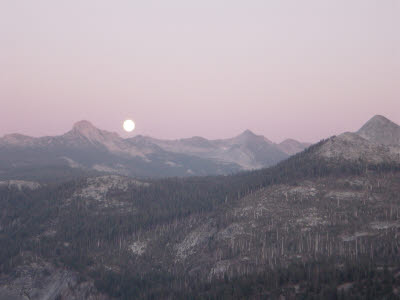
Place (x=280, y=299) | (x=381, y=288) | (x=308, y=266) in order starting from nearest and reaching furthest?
1. (x=381, y=288)
2. (x=280, y=299)
3. (x=308, y=266)

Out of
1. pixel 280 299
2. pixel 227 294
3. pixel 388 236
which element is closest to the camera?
pixel 280 299

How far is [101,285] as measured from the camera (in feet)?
598

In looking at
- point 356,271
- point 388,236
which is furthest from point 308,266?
point 388,236

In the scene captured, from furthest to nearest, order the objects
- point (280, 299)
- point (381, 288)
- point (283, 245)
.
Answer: point (283, 245), point (280, 299), point (381, 288)

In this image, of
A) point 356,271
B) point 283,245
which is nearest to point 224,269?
point 283,245

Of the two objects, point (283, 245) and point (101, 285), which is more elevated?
point (283, 245)

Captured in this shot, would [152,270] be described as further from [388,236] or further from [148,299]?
[388,236]

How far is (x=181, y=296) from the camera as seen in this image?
150 meters

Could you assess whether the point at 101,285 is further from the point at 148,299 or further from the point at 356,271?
the point at 356,271

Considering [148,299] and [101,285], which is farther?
[101,285]

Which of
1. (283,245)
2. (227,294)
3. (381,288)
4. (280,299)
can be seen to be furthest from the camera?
(283,245)

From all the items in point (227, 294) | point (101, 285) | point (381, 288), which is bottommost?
point (101, 285)

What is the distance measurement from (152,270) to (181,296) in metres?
47.0

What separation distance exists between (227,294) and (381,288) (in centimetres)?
4901
